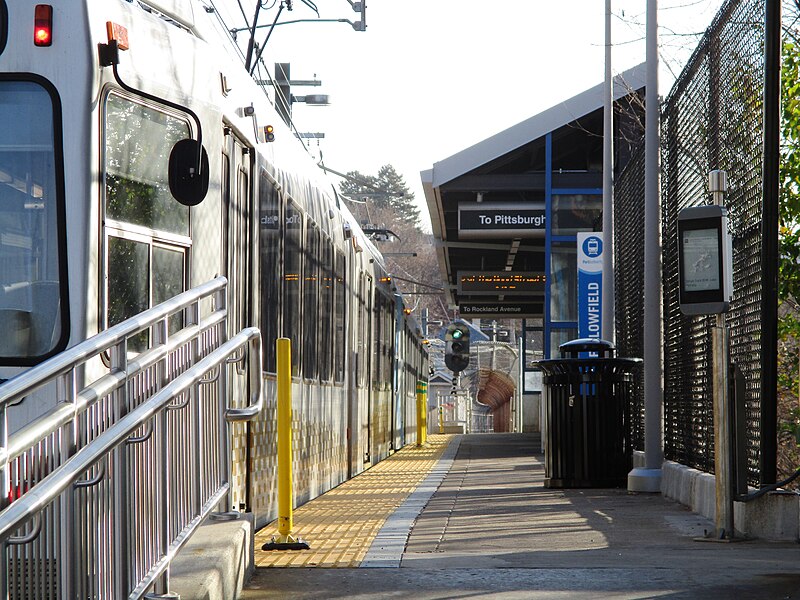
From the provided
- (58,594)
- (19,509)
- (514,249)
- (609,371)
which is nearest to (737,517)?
(609,371)

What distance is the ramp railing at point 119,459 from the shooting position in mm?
3561

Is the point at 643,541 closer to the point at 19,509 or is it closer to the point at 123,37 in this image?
the point at 123,37

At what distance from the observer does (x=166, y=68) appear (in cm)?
665

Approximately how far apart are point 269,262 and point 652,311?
487 centimetres

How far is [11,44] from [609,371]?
335 inches

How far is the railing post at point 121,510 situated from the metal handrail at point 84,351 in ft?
0.39

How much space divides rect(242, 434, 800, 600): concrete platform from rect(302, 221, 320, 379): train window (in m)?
1.29

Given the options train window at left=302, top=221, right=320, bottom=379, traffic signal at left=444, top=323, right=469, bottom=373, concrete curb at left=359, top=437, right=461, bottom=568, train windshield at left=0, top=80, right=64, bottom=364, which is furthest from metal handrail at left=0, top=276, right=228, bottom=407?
traffic signal at left=444, top=323, right=469, bottom=373

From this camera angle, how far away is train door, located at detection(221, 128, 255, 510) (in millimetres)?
A: 7777

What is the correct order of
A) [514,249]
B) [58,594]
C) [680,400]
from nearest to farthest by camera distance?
[58,594], [680,400], [514,249]

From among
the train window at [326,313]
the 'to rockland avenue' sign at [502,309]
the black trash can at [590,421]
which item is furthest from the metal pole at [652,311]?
the 'to rockland avenue' sign at [502,309]

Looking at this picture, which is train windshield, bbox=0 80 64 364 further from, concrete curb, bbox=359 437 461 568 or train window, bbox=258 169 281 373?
train window, bbox=258 169 281 373

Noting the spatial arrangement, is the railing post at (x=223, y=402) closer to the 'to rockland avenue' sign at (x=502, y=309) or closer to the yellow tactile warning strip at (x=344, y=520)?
the yellow tactile warning strip at (x=344, y=520)

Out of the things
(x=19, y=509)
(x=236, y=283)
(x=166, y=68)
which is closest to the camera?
(x=19, y=509)
